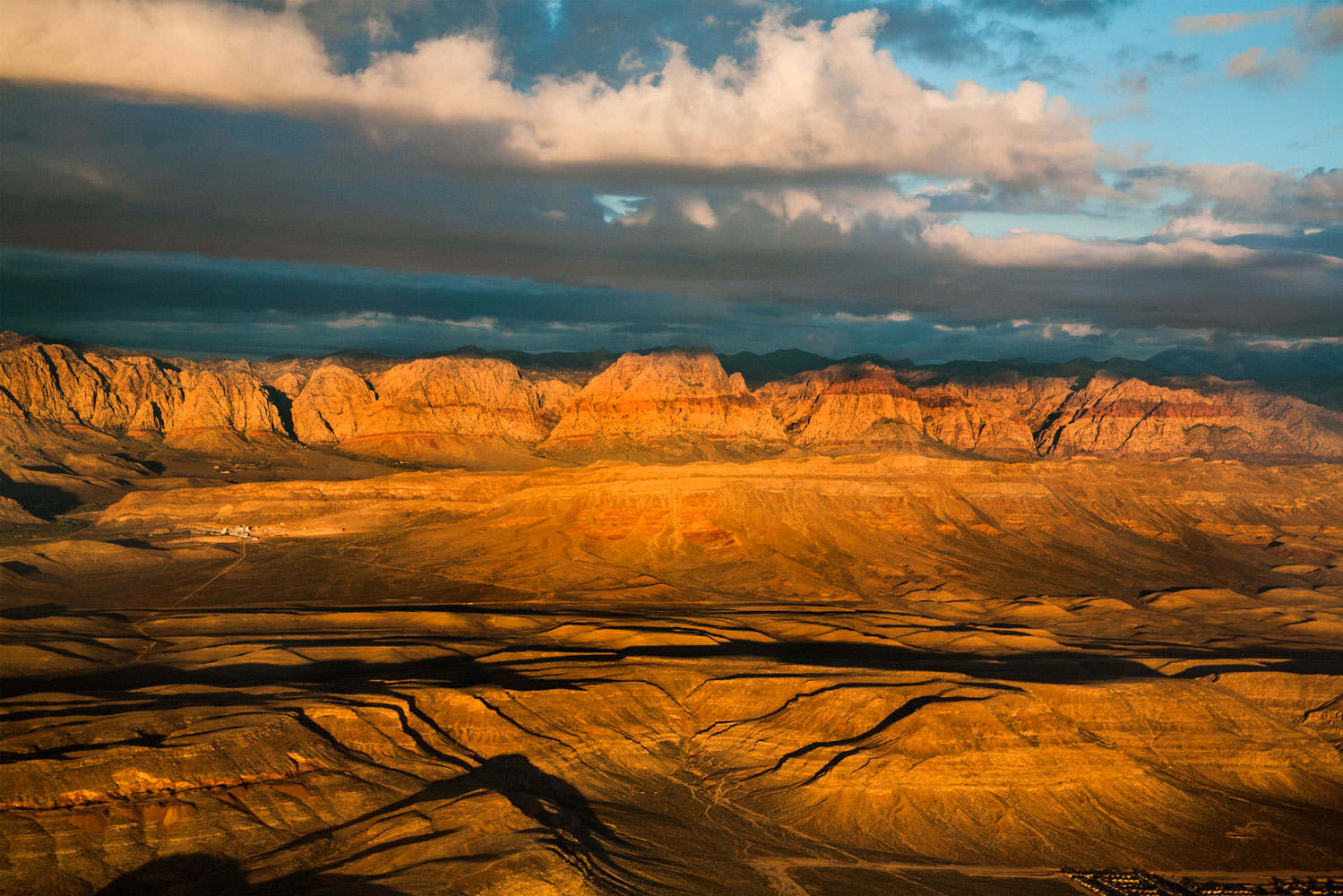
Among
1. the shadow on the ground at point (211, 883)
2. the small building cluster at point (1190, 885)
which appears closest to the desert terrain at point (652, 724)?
the shadow on the ground at point (211, 883)

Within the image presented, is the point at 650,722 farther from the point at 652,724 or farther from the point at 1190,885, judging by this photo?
the point at 1190,885

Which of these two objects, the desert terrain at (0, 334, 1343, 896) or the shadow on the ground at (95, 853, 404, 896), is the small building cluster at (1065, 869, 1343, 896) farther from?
the shadow on the ground at (95, 853, 404, 896)

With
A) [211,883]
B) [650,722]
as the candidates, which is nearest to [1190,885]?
[650,722]

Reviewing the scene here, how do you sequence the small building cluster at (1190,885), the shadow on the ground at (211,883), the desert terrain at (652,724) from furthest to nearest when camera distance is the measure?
the small building cluster at (1190,885) < the desert terrain at (652,724) < the shadow on the ground at (211,883)

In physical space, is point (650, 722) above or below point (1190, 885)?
below

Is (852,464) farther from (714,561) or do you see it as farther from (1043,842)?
(1043,842)

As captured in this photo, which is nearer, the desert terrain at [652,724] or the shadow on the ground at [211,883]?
the shadow on the ground at [211,883]

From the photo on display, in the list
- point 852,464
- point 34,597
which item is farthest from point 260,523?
point 852,464

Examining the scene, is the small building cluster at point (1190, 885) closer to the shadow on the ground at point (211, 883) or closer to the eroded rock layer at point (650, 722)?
the eroded rock layer at point (650, 722)

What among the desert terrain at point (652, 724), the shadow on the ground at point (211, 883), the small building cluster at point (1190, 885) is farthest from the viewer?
the small building cluster at point (1190, 885)

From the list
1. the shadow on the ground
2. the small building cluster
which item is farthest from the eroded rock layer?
the small building cluster

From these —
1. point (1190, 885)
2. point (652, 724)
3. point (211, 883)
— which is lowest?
point (652, 724)
